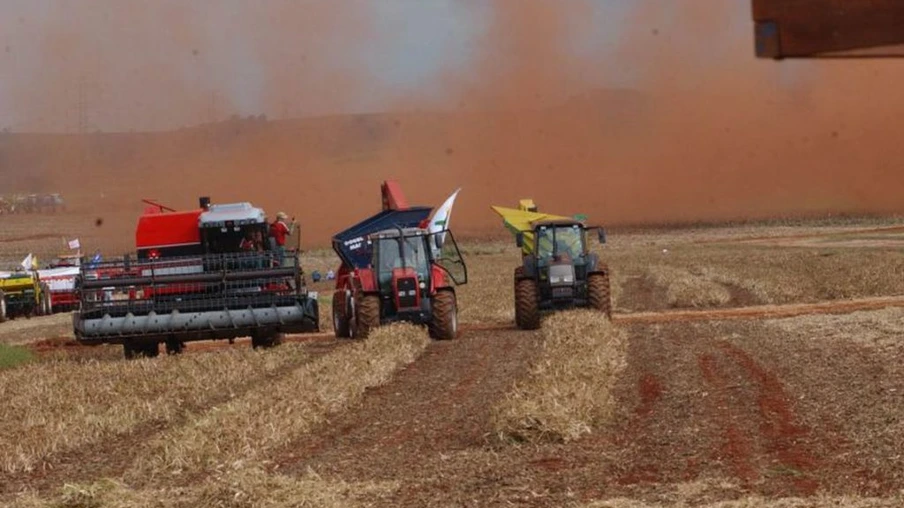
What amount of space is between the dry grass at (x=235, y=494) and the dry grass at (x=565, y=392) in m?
2.04

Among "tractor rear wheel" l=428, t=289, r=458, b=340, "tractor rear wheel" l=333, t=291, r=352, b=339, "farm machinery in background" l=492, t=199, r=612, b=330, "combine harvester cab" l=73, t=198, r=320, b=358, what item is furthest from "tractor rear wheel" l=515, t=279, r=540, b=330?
"combine harvester cab" l=73, t=198, r=320, b=358

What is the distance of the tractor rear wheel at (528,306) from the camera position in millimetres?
25844

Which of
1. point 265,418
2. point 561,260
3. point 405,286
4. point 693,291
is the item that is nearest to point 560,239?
point 561,260

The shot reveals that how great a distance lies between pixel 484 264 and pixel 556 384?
46.9m

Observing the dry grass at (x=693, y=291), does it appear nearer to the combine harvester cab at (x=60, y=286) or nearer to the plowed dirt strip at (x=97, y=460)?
the plowed dirt strip at (x=97, y=460)

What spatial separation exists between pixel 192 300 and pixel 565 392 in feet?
35.7

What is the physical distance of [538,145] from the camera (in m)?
88.0

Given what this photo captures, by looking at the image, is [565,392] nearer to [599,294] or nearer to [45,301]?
[599,294]

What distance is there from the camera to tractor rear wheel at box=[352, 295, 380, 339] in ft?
76.8

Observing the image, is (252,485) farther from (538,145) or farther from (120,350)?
(538,145)

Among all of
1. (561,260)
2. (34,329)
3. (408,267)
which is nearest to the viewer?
(408,267)

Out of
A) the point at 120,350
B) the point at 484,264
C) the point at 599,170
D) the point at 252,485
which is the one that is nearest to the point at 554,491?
the point at 252,485

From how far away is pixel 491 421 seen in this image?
11.7 meters

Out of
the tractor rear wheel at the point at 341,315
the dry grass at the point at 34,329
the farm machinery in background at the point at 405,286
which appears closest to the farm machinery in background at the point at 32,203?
the dry grass at the point at 34,329
